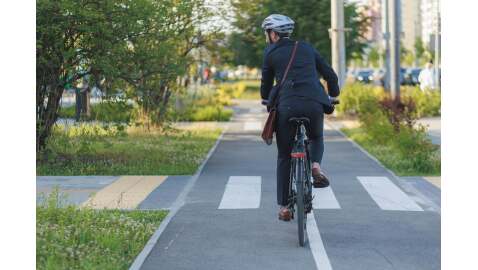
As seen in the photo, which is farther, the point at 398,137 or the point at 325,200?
the point at 398,137

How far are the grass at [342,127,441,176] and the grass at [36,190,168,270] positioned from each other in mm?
→ 5468

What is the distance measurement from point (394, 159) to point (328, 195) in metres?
4.70

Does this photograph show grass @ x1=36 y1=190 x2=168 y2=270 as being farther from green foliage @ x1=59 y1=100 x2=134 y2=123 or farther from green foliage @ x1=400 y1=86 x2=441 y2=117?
green foliage @ x1=400 y1=86 x2=441 y2=117

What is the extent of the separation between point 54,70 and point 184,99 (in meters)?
14.1

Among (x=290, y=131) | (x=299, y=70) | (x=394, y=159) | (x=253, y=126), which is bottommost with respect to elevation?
(x=253, y=126)

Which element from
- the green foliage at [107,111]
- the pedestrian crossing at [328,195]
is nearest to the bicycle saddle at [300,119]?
the pedestrian crossing at [328,195]

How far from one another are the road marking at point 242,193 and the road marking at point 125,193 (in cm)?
93

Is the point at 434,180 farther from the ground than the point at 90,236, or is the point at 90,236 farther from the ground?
the point at 90,236

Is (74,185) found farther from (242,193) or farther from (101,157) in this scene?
(101,157)

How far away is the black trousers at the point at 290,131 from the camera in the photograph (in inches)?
332

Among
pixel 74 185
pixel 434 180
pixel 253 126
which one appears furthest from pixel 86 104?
pixel 253 126

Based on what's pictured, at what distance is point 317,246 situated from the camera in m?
8.23

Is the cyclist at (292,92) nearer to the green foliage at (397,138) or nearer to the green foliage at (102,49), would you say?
the green foliage at (102,49)
